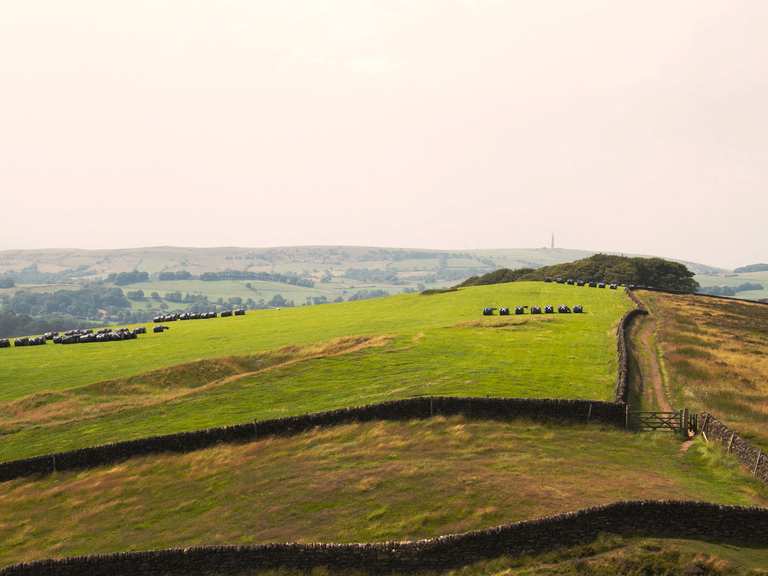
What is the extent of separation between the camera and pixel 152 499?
133ft

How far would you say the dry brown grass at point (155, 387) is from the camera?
56.6m

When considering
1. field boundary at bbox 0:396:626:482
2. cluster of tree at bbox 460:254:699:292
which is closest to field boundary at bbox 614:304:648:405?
field boundary at bbox 0:396:626:482

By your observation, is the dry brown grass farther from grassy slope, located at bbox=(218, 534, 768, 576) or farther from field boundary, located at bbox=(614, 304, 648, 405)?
grassy slope, located at bbox=(218, 534, 768, 576)

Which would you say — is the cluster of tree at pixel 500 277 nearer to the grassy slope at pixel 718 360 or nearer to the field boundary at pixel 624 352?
the grassy slope at pixel 718 360

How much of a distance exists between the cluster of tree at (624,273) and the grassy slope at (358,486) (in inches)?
4528

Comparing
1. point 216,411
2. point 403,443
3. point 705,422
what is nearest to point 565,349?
point 705,422

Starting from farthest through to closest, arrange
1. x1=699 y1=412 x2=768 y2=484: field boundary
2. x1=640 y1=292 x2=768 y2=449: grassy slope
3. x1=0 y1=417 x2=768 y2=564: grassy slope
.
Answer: x1=640 y1=292 x2=768 y2=449: grassy slope, x1=699 y1=412 x2=768 y2=484: field boundary, x1=0 y1=417 x2=768 y2=564: grassy slope

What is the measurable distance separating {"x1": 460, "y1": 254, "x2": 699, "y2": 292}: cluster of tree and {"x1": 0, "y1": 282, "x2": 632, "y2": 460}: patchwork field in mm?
63707

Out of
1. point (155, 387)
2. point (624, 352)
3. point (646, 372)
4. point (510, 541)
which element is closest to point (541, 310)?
point (624, 352)

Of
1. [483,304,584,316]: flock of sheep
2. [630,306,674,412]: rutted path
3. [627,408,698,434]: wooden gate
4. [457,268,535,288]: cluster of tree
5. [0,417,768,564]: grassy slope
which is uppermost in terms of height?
[457,268,535,288]: cluster of tree

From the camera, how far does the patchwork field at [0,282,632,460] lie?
51.8m

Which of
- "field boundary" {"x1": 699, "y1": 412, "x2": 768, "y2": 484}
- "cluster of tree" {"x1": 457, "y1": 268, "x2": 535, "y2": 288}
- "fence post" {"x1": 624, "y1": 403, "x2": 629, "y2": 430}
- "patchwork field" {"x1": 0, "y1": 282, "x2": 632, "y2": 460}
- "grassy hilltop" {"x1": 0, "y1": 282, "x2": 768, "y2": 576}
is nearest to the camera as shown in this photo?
"grassy hilltop" {"x1": 0, "y1": 282, "x2": 768, "y2": 576}

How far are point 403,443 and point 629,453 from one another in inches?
545

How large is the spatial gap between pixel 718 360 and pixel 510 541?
43952mm
